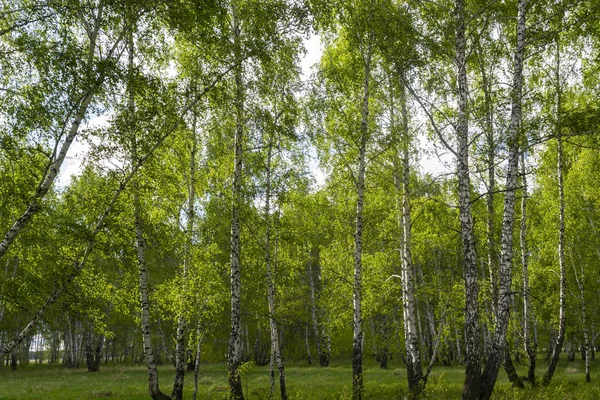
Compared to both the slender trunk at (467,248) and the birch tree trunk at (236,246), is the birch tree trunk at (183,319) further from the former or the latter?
the slender trunk at (467,248)

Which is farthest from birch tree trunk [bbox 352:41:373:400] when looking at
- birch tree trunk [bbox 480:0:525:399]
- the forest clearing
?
birch tree trunk [bbox 480:0:525:399]

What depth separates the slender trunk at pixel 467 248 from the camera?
8.86 metres

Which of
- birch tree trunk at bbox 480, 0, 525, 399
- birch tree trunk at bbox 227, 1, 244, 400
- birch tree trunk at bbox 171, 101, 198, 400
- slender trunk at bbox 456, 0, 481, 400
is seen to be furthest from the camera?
birch tree trunk at bbox 171, 101, 198, 400

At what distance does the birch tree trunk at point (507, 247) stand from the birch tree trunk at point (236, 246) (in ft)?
20.6

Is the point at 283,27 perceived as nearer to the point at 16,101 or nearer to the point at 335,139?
the point at 335,139

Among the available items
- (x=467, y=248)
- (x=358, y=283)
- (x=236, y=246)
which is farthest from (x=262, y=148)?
(x=467, y=248)

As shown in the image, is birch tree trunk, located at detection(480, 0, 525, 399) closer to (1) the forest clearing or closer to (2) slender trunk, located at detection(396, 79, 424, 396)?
(1) the forest clearing

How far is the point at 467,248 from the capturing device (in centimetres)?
951

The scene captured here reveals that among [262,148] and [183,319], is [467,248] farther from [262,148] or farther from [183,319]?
[183,319]

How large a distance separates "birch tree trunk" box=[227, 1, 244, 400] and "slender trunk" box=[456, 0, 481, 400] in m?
5.88

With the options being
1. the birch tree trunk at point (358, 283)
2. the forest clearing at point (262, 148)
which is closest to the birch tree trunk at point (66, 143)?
Result: the forest clearing at point (262, 148)

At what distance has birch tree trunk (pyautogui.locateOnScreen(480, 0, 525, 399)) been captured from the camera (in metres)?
8.70

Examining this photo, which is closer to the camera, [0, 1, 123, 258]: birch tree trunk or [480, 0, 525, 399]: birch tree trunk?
[0, 1, 123, 258]: birch tree trunk

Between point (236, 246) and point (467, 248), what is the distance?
6315mm
